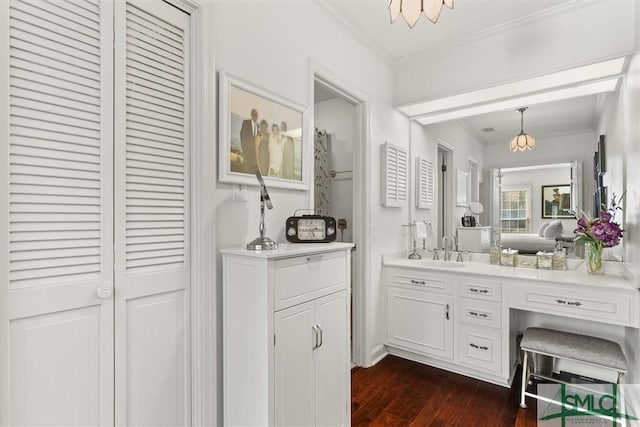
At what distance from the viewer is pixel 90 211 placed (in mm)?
1275

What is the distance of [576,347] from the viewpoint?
6.97 ft

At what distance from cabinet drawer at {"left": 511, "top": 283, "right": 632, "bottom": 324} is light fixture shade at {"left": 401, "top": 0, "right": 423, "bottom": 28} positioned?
1.96 metres

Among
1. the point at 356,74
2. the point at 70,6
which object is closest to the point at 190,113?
the point at 70,6

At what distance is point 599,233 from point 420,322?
1.47 m

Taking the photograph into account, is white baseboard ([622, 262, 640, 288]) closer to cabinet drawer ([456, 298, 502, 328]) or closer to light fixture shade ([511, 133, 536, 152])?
cabinet drawer ([456, 298, 502, 328])

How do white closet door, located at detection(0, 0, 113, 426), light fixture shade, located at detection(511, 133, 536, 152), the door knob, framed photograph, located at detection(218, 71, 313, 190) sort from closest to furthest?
white closet door, located at detection(0, 0, 113, 426), the door knob, framed photograph, located at detection(218, 71, 313, 190), light fixture shade, located at detection(511, 133, 536, 152)

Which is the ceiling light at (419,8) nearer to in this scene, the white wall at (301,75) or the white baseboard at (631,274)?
the white wall at (301,75)

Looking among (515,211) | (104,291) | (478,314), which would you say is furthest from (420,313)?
(104,291)

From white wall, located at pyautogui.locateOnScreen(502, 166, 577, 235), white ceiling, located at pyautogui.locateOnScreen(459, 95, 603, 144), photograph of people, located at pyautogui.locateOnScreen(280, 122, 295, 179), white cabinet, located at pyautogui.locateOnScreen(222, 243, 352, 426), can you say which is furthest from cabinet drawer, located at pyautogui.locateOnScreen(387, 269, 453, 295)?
photograph of people, located at pyautogui.locateOnScreen(280, 122, 295, 179)

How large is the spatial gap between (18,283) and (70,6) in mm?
1031

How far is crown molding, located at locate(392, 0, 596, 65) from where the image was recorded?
7.72 feet

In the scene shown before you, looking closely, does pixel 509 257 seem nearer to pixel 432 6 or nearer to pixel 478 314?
pixel 478 314

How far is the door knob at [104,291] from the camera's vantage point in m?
1.28

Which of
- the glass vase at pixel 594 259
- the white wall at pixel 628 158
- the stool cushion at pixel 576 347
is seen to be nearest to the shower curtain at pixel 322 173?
the stool cushion at pixel 576 347
